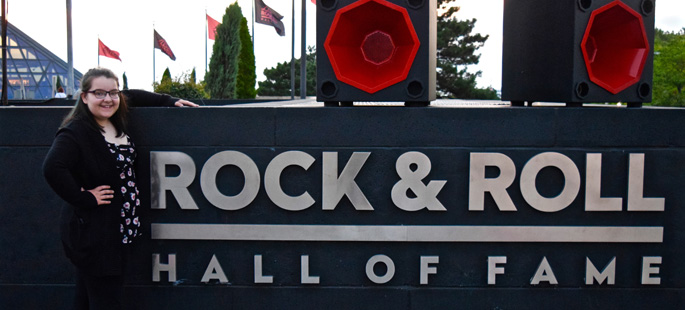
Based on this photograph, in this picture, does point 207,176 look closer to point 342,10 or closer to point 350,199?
point 350,199

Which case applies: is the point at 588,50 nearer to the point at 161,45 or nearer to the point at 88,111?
the point at 88,111

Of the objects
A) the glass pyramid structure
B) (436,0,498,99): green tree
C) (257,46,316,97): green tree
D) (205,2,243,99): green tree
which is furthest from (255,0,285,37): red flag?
the glass pyramid structure

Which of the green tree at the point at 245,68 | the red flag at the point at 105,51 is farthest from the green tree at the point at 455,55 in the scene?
the red flag at the point at 105,51

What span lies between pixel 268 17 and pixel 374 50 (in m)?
23.3

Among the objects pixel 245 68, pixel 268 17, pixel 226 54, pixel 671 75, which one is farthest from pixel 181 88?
pixel 671 75

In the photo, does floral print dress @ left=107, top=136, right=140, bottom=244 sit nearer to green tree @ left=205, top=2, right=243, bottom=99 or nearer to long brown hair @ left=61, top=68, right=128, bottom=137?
long brown hair @ left=61, top=68, right=128, bottom=137

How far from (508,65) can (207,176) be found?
7.95ft

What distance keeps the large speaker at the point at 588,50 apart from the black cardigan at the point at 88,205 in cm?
298

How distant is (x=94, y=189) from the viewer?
12.7 feet

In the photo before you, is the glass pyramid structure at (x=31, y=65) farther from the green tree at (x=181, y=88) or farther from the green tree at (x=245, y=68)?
the green tree at (x=181, y=88)

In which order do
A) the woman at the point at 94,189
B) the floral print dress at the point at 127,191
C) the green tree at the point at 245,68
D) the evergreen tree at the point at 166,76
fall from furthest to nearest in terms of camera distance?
1. the green tree at the point at 245,68
2. the evergreen tree at the point at 166,76
3. the floral print dress at the point at 127,191
4. the woman at the point at 94,189

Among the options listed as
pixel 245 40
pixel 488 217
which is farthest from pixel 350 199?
pixel 245 40

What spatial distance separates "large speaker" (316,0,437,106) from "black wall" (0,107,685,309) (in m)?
0.15

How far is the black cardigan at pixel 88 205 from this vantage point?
3.80m
